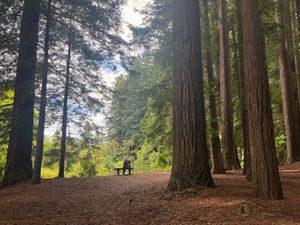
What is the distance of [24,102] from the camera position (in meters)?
11.7

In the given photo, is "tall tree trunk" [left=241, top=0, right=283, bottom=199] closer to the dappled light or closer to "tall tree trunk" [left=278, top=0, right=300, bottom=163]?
the dappled light

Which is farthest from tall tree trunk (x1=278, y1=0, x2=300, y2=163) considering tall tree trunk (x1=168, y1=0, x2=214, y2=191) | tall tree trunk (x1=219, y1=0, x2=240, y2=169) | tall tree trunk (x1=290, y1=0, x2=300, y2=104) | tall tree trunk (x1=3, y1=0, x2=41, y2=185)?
tall tree trunk (x1=3, y1=0, x2=41, y2=185)

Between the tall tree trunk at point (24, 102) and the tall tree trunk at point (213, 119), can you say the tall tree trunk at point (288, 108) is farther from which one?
the tall tree trunk at point (24, 102)

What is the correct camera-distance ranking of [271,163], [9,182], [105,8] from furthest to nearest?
[105,8], [9,182], [271,163]

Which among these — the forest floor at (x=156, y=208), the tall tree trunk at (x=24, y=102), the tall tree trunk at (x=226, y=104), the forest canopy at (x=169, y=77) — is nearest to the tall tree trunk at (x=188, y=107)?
the forest canopy at (x=169, y=77)

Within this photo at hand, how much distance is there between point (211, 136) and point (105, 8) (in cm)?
681

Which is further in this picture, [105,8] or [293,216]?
[105,8]

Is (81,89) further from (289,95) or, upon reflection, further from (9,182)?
(289,95)

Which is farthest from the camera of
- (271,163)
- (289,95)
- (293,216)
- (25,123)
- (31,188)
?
(289,95)

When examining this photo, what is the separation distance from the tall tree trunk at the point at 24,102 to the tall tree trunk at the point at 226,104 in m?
7.38

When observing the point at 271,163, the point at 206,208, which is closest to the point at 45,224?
the point at 206,208

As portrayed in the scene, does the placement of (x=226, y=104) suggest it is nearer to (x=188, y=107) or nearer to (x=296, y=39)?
(x=188, y=107)

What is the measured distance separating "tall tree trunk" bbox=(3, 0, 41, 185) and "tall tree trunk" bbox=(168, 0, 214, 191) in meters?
6.02

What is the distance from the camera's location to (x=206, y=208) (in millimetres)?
5539
